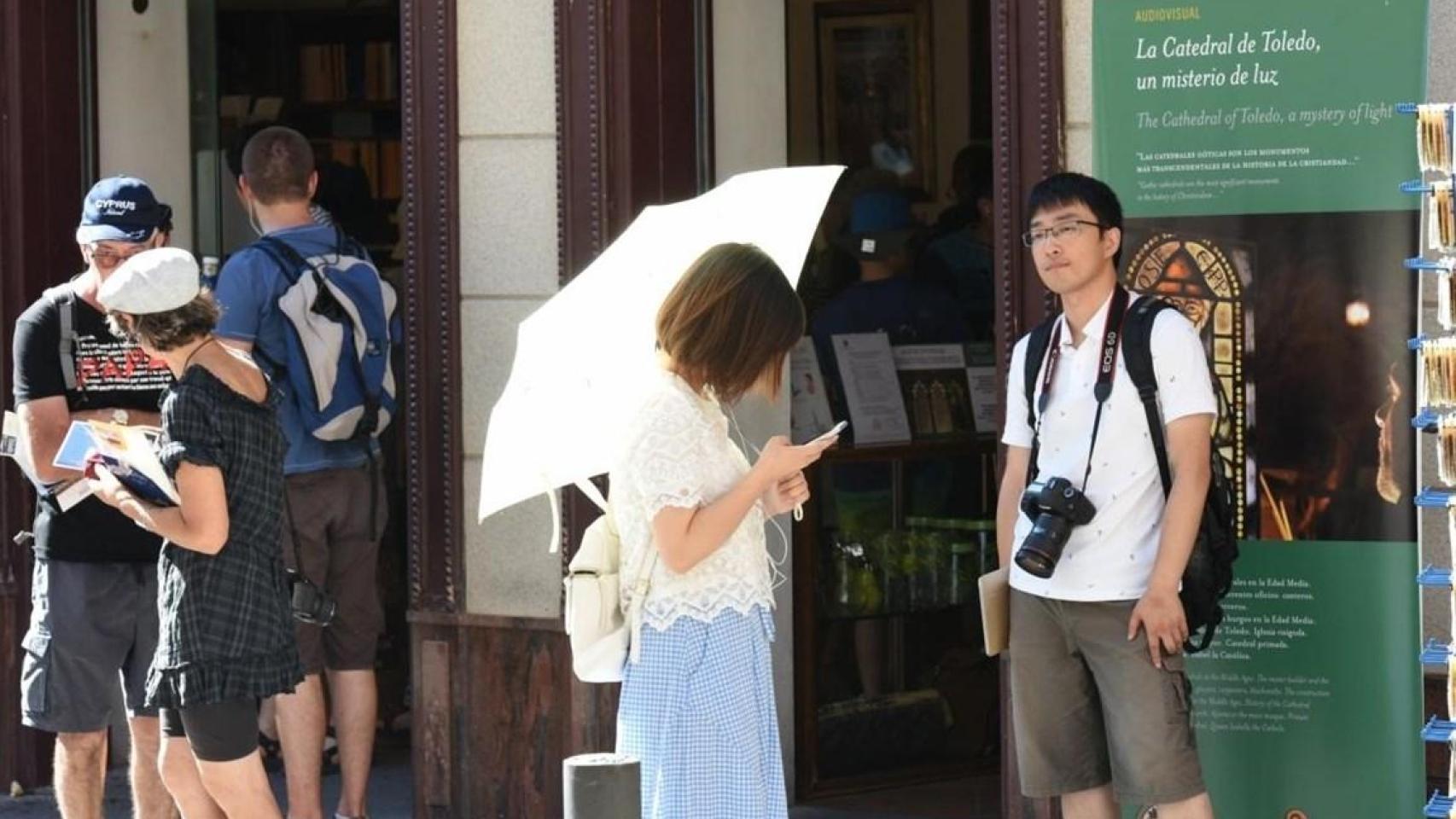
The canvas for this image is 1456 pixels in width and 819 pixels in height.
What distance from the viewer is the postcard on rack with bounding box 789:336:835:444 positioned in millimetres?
8000

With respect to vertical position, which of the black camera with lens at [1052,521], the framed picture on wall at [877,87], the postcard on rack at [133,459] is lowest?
the black camera with lens at [1052,521]

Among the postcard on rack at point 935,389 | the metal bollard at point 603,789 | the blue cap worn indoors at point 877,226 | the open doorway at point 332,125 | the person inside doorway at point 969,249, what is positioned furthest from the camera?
the open doorway at point 332,125

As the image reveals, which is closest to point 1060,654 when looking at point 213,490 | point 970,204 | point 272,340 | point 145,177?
point 213,490

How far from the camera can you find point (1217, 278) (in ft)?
20.3

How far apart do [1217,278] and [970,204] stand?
10.3 feet

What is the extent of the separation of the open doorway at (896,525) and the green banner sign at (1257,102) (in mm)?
2026

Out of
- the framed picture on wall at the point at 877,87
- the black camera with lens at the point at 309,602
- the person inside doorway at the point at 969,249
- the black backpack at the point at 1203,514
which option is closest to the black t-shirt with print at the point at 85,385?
the black camera with lens at the point at 309,602

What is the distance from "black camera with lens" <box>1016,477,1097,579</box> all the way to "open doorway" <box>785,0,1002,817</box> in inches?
92.1

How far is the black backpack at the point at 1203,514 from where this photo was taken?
18.8 feet

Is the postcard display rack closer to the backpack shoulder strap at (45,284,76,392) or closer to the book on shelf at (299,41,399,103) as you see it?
the backpack shoulder strap at (45,284,76,392)

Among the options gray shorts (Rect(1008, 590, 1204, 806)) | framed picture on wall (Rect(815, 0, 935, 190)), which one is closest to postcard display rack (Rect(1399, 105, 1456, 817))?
gray shorts (Rect(1008, 590, 1204, 806))

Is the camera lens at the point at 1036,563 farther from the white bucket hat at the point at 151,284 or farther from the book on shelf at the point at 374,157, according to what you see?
the book on shelf at the point at 374,157

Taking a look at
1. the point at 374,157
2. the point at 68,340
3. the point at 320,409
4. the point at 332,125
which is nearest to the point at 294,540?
the point at 320,409

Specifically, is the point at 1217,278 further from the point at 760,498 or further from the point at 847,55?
the point at 847,55
